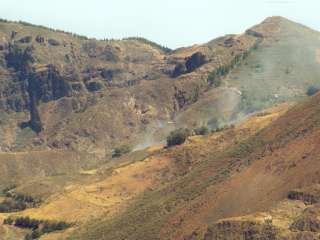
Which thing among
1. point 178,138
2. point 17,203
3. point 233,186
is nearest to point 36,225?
point 17,203

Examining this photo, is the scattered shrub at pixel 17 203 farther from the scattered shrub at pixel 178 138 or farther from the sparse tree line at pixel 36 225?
the scattered shrub at pixel 178 138

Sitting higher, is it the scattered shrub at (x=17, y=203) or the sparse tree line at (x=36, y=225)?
the sparse tree line at (x=36, y=225)

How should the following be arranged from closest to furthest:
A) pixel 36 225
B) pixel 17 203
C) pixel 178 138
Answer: pixel 36 225, pixel 17 203, pixel 178 138

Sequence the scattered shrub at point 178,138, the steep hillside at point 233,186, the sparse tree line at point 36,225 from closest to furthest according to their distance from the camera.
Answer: the steep hillside at point 233,186
the sparse tree line at point 36,225
the scattered shrub at point 178,138

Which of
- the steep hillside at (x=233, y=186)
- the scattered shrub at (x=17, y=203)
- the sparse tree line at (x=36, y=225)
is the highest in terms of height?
the steep hillside at (x=233, y=186)

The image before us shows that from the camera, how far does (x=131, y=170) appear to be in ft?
463

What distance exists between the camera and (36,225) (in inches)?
4919

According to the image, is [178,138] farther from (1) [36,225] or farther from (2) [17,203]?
(1) [36,225]

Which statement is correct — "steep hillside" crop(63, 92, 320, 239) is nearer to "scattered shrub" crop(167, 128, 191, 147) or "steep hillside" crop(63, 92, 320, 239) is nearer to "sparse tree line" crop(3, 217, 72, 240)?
"sparse tree line" crop(3, 217, 72, 240)

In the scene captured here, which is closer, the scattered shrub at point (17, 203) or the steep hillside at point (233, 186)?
the steep hillside at point (233, 186)

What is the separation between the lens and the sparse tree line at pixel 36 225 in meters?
118

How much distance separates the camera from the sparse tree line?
118 m

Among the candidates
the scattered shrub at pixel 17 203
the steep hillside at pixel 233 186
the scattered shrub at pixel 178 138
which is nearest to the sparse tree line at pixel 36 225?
the scattered shrub at pixel 17 203

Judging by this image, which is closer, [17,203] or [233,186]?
[233,186]
